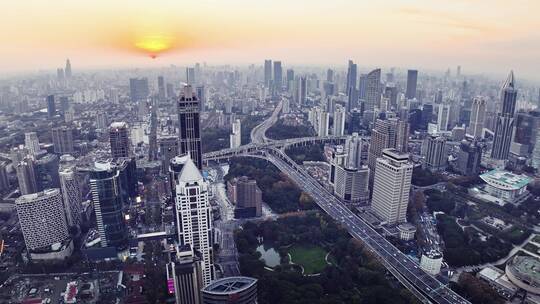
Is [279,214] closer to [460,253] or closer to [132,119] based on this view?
[460,253]

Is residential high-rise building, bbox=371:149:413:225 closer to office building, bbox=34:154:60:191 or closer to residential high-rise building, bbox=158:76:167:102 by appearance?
office building, bbox=34:154:60:191

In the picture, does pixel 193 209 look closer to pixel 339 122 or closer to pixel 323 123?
pixel 323 123

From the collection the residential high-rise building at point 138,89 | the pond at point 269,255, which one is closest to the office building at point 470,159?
the pond at point 269,255

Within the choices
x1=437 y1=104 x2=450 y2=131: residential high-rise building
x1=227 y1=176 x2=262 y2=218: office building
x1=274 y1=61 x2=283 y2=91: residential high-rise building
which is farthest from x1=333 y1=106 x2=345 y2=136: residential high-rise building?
x1=274 y1=61 x2=283 y2=91: residential high-rise building

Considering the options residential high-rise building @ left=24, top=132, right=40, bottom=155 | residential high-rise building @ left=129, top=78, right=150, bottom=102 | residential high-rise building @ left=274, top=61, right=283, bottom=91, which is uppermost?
residential high-rise building @ left=274, top=61, right=283, bottom=91

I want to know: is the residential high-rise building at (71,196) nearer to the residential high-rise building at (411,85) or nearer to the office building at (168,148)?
the office building at (168,148)

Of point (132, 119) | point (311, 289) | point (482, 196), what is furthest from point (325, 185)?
point (132, 119)
